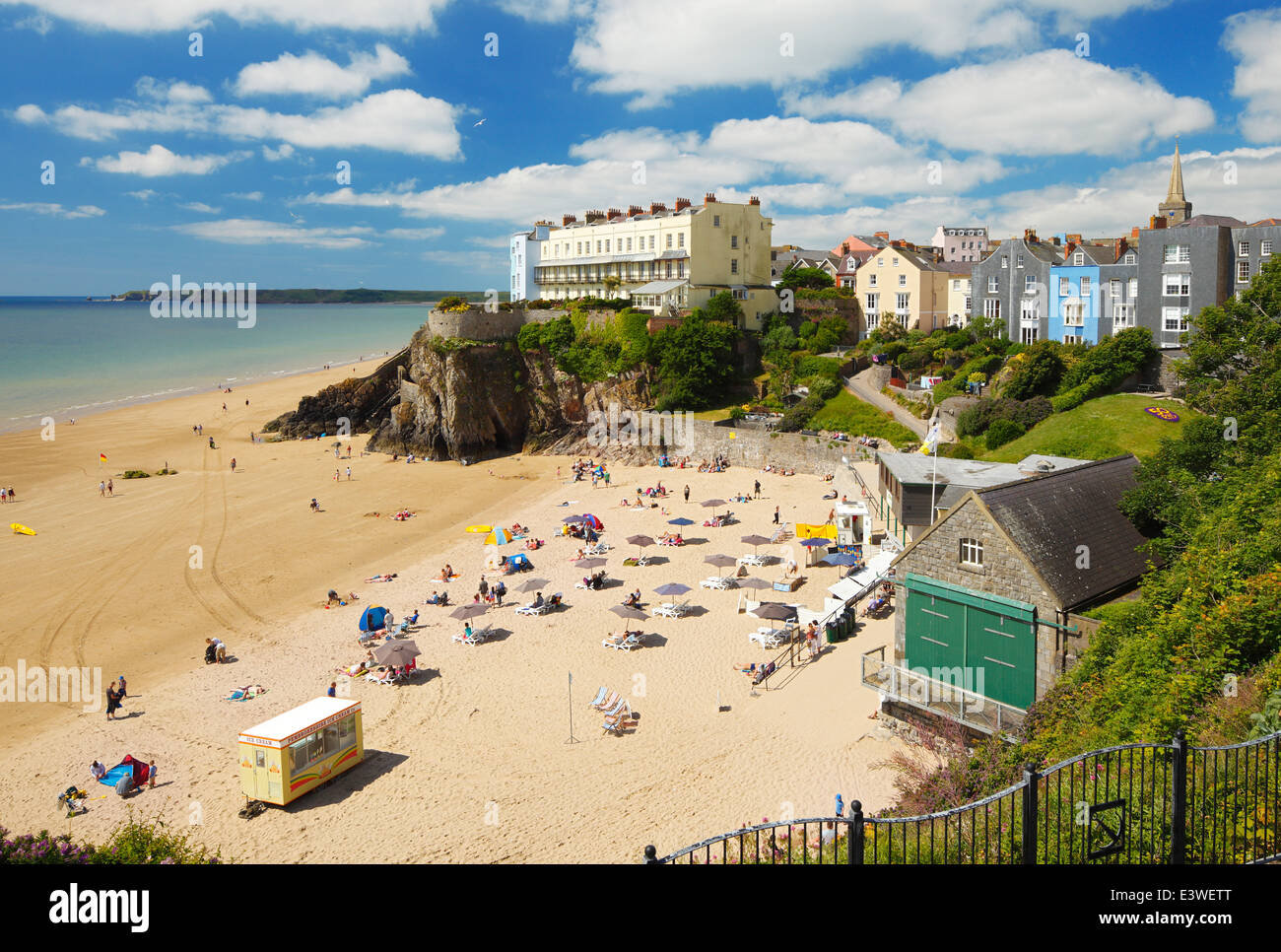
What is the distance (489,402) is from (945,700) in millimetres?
41436

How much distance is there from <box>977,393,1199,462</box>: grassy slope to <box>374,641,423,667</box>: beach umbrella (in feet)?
77.2

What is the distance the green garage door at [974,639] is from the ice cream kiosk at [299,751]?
11602mm

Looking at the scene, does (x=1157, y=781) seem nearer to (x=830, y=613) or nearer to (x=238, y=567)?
(x=830, y=613)

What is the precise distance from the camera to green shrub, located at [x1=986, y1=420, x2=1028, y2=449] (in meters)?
35.0

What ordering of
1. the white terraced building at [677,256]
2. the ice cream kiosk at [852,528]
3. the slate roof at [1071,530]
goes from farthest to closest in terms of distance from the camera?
the white terraced building at [677,256] < the ice cream kiosk at [852,528] < the slate roof at [1071,530]

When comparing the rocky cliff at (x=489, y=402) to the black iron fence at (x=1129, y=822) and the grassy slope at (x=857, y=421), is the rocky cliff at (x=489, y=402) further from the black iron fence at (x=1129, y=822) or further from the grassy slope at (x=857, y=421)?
the black iron fence at (x=1129, y=822)

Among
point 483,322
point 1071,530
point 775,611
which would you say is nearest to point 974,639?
point 1071,530

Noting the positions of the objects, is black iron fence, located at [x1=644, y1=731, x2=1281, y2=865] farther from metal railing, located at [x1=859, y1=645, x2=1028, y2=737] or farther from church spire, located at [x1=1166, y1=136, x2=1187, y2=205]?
church spire, located at [x1=1166, y1=136, x2=1187, y2=205]

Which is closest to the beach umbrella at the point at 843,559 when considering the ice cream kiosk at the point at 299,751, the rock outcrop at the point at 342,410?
the ice cream kiosk at the point at 299,751

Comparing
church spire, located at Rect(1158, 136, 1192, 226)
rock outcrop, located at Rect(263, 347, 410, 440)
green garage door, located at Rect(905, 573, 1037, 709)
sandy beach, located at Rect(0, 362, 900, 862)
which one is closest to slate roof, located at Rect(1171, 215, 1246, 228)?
church spire, located at Rect(1158, 136, 1192, 226)

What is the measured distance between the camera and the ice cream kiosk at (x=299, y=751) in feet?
51.8

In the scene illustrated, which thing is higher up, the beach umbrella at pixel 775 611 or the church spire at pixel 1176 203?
the church spire at pixel 1176 203

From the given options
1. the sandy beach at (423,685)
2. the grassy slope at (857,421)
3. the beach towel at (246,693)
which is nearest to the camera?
the sandy beach at (423,685)
